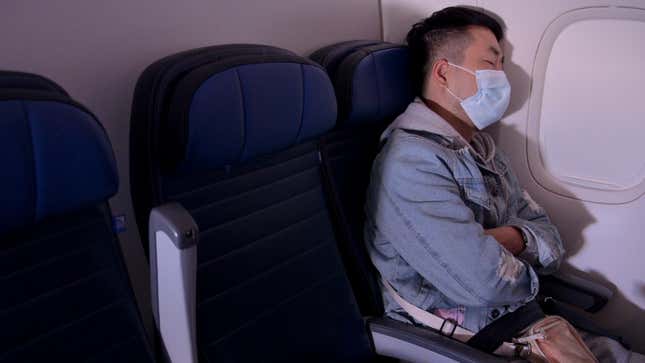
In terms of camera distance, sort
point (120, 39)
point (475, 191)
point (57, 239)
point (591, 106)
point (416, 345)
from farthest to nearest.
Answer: point (591, 106)
point (475, 191)
point (416, 345)
point (120, 39)
point (57, 239)

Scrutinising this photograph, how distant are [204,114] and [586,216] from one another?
4.85 feet

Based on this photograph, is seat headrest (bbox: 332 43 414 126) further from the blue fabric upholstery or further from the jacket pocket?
the jacket pocket

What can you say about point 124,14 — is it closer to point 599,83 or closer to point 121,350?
point 121,350

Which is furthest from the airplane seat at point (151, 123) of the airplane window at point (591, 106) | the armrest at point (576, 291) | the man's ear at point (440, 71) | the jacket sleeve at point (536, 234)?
the armrest at point (576, 291)

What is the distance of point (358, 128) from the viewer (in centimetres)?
149

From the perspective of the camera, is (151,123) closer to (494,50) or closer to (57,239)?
(57,239)

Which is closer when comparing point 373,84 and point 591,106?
point 373,84

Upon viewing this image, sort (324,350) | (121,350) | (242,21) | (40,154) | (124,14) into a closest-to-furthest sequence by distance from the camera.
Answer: (40,154), (121,350), (124,14), (324,350), (242,21)

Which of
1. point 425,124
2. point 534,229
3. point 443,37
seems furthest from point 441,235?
point 443,37

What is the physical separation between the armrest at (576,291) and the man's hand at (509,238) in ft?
1.19

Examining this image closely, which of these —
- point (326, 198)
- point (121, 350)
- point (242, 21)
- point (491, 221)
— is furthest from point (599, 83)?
point (121, 350)

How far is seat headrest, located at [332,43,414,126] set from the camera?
1337mm

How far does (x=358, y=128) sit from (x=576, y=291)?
98 cm

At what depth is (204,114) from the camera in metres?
0.93
